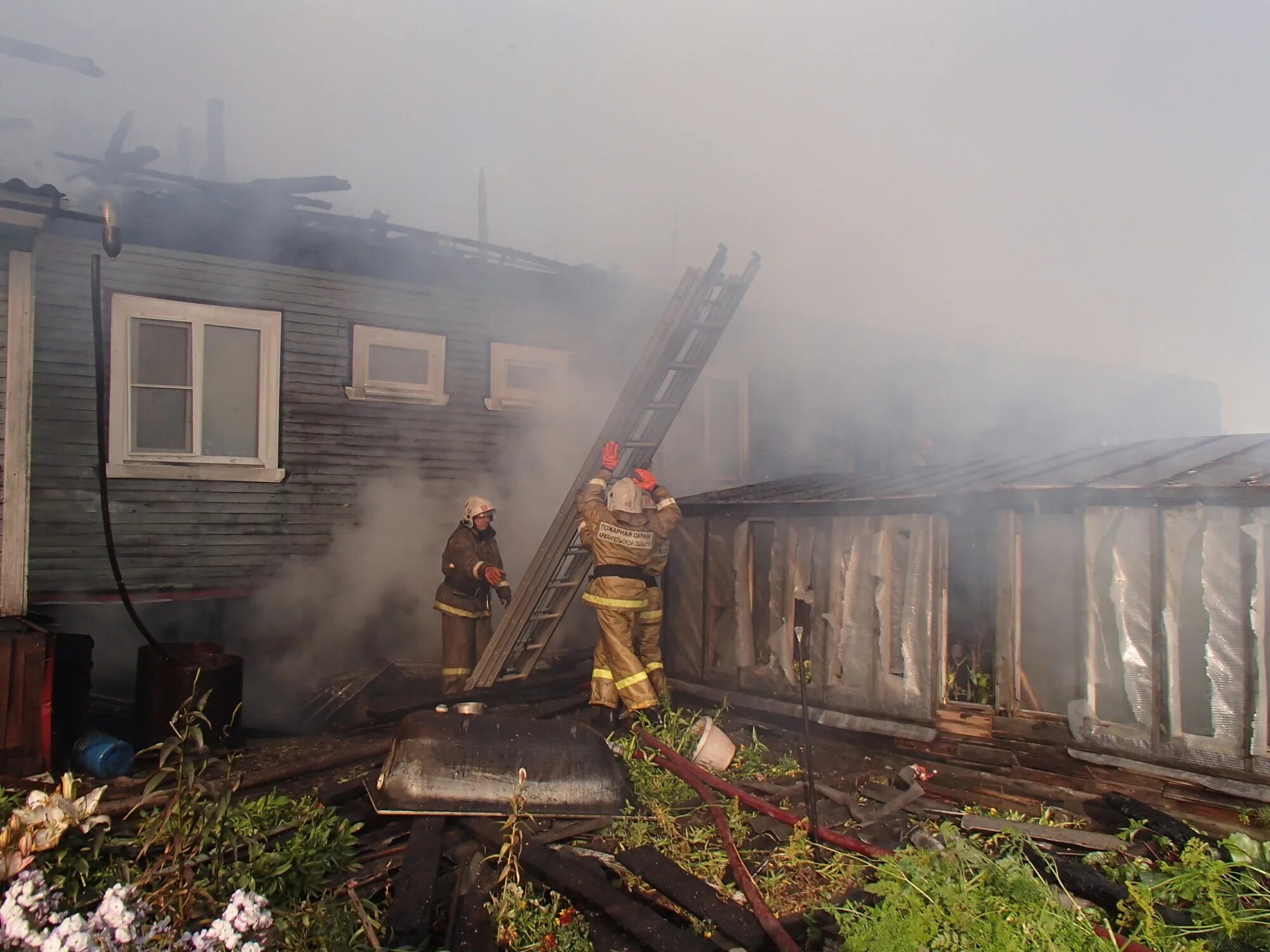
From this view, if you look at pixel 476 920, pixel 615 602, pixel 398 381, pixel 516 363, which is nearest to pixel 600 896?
pixel 476 920

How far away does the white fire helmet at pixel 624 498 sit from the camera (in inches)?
247

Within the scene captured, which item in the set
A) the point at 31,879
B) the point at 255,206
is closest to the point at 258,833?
the point at 31,879

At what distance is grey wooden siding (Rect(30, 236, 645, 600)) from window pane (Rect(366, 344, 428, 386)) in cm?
25

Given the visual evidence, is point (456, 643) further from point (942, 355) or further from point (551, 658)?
point (942, 355)

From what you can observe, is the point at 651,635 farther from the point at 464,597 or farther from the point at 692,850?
the point at 692,850

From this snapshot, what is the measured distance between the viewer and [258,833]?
12.4ft

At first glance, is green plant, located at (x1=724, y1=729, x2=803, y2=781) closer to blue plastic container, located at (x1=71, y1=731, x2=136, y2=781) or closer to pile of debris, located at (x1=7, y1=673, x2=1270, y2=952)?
pile of debris, located at (x1=7, y1=673, x2=1270, y2=952)

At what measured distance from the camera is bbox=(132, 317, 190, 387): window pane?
8086mm

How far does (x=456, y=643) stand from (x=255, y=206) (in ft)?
15.8

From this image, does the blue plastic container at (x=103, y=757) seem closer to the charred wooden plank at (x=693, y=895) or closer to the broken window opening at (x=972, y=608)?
the charred wooden plank at (x=693, y=895)

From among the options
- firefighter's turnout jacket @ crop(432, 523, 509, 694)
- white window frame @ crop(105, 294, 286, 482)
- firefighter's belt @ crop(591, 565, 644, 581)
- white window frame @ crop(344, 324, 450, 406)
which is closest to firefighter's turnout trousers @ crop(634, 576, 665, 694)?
firefighter's belt @ crop(591, 565, 644, 581)

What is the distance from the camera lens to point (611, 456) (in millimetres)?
6434

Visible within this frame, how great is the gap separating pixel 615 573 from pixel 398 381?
431 centimetres

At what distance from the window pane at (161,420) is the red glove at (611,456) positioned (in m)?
4.47
